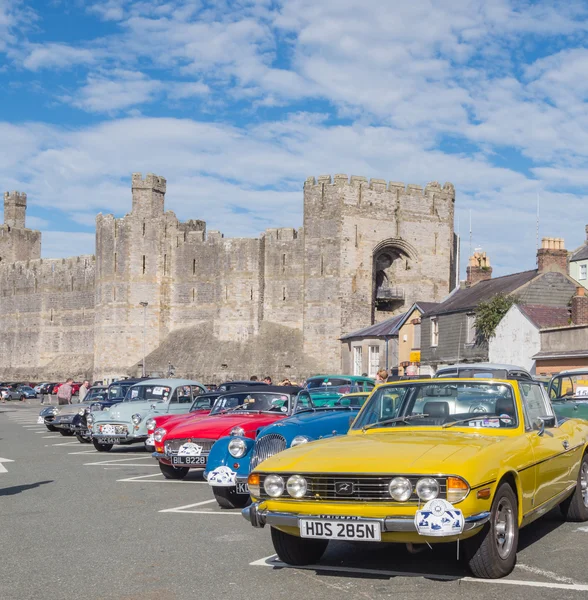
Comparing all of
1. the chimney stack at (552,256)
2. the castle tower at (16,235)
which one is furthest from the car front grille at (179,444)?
the castle tower at (16,235)

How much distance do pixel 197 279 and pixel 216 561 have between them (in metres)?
59.0

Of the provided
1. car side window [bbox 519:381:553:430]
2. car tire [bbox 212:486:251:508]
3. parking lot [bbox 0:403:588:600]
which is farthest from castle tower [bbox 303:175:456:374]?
car side window [bbox 519:381:553:430]

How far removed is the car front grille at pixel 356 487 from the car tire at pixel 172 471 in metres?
6.71

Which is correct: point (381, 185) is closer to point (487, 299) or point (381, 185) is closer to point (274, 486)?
point (487, 299)

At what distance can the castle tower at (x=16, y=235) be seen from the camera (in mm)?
87062

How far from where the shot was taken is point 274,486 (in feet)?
21.4

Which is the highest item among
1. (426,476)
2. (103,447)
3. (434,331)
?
(434,331)

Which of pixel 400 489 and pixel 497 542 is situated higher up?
pixel 400 489

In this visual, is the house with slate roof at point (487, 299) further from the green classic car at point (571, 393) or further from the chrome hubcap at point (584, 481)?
the chrome hubcap at point (584, 481)

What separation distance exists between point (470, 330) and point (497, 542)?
31062 mm

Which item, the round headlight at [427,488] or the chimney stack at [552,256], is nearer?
the round headlight at [427,488]

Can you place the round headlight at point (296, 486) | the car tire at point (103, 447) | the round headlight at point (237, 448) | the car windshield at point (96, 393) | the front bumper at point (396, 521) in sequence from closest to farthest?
the front bumper at point (396, 521) → the round headlight at point (296, 486) → the round headlight at point (237, 448) → the car tire at point (103, 447) → the car windshield at point (96, 393)

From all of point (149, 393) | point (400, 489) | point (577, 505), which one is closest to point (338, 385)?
point (149, 393)

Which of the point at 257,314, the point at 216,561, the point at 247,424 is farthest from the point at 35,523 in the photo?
the point at 257,314
